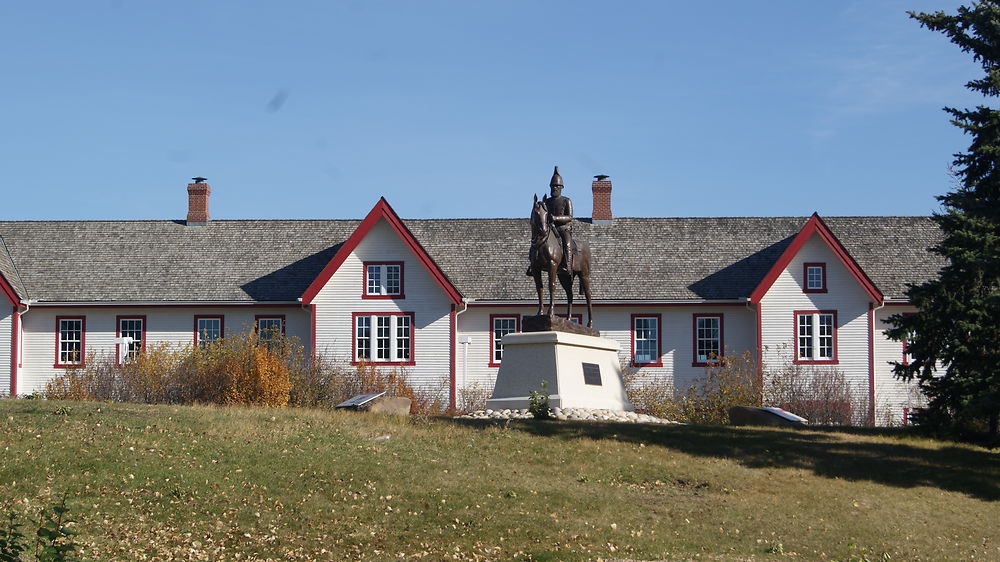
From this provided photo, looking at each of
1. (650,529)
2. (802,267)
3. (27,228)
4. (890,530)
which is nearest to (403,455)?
(650,529)

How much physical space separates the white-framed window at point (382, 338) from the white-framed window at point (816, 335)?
47.6ft

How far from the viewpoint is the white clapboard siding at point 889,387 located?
44.8 meters

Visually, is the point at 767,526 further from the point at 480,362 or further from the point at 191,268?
the point at 191,268

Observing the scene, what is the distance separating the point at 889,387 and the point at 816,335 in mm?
3358

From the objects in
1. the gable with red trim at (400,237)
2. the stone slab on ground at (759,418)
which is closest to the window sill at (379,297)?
the gable with red trim at (400,237)

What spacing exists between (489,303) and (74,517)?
2870 centimetres

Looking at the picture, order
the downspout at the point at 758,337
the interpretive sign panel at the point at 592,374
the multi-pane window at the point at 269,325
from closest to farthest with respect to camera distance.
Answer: the interpretive sign panel at the point at 592,374, the downspout at the point at 758,337, the multi-pane window at the point at 269,325

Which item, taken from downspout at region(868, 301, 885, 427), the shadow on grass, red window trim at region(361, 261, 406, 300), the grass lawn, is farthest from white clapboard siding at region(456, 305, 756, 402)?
the grass lawn

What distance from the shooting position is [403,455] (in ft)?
73.7

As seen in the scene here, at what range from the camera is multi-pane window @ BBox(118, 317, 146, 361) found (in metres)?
45.9

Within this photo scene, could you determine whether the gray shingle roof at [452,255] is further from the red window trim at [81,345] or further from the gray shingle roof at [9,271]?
the red window trim at [81,345]

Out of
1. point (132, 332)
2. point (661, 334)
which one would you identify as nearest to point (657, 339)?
point (661, 334)

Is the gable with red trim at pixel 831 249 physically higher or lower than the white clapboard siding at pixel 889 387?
higher

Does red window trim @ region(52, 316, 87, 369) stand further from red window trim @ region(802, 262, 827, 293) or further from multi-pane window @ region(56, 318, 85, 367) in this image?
red window trim @ region(802, 262, 827, 293)
